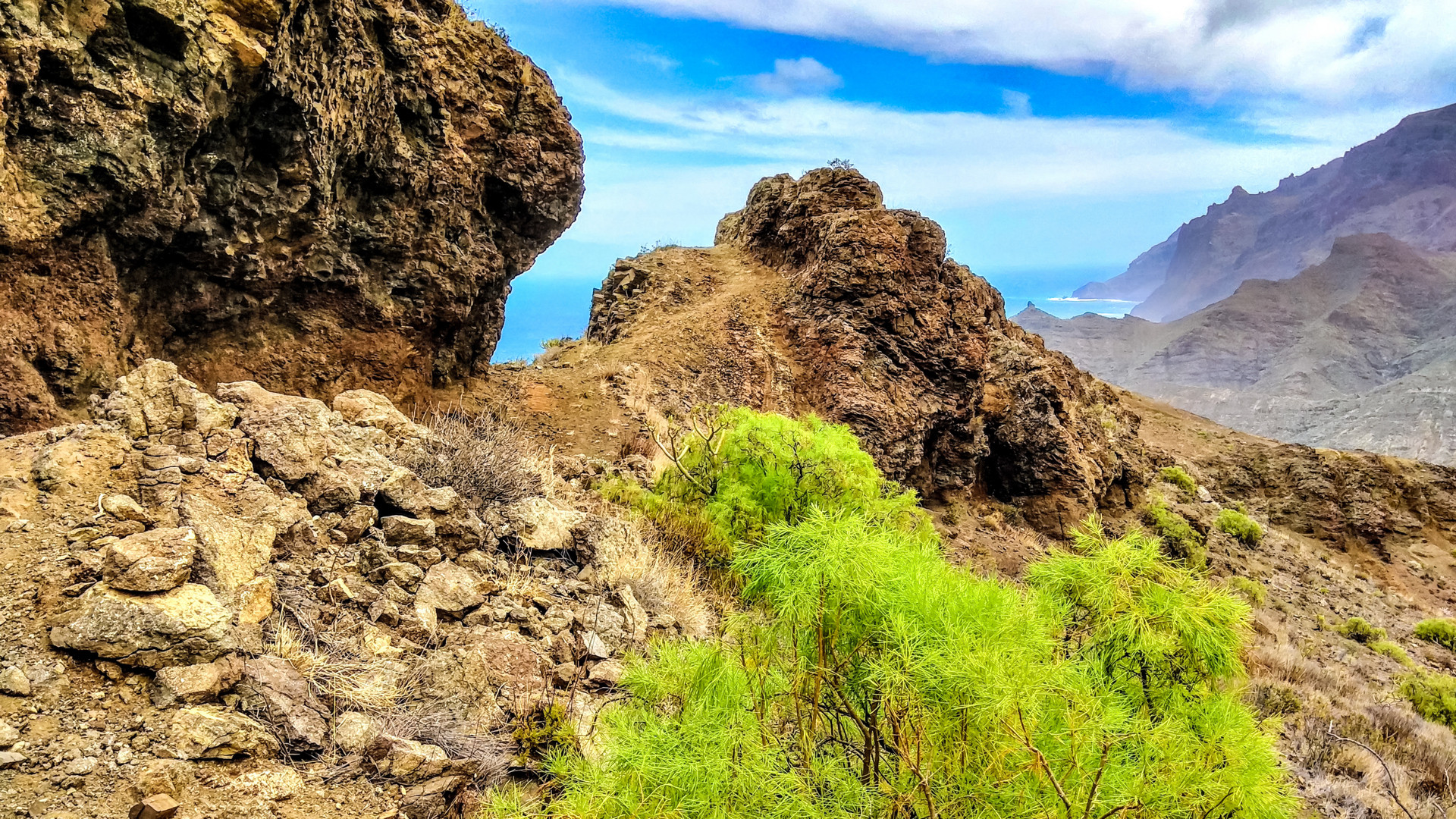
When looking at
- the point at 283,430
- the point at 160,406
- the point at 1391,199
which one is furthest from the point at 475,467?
the point at 1391,199

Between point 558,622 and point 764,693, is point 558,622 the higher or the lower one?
the lower one

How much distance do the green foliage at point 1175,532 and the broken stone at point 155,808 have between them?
1919cm

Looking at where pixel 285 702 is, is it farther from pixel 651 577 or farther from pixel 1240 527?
pixel 1240 527

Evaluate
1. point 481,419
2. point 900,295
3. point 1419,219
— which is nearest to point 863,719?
point 481,419

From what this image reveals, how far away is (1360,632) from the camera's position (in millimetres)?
16172

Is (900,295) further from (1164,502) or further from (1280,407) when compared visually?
(1280,407)

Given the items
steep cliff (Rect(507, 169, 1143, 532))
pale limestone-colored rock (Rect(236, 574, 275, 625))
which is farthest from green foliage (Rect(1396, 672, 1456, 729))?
pale limestone-colored rock (Rect(236, 574, 275, 625))

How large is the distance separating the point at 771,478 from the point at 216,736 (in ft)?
19.1

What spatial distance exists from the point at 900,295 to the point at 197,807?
575 inches

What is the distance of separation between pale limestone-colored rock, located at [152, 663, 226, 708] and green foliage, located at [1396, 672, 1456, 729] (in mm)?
16526

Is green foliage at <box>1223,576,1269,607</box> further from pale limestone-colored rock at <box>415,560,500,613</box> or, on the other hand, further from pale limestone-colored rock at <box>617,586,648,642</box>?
pale limestone-colored rock at <box>415,560,500,613</box>

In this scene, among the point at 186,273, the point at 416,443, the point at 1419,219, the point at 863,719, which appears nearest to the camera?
the point at 863,719

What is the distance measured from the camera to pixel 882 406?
1423 centimetres

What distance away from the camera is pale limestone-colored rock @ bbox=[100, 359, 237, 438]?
4051 mm
